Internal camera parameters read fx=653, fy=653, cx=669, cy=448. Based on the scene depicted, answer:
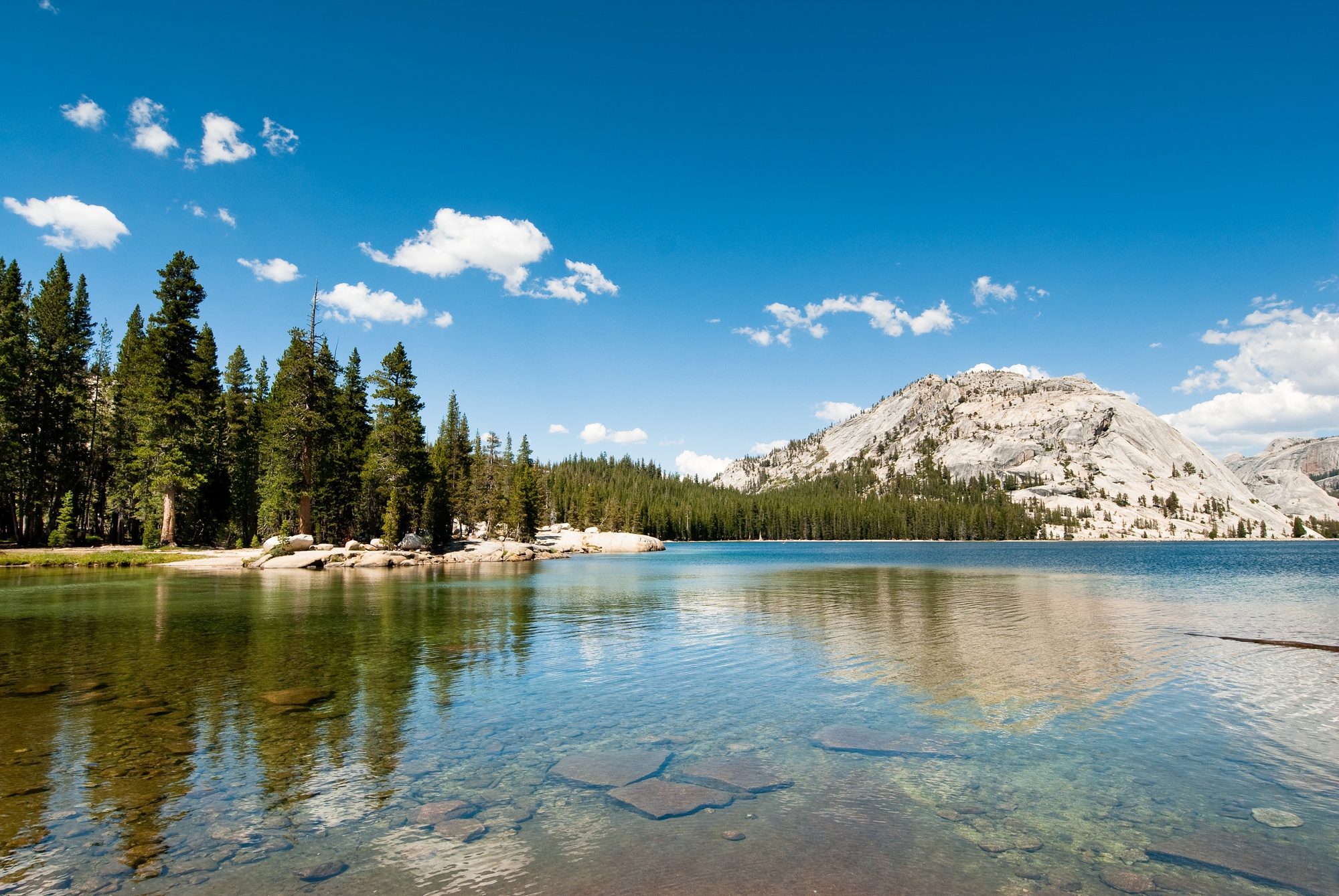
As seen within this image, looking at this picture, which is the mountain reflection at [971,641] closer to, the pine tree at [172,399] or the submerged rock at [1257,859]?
the submerged rock at [1257,859]

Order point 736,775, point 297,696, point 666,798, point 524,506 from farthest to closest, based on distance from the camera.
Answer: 1. point 524,506
2. point 297,696
3. point 736,775
4. point 666,798

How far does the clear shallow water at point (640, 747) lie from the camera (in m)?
7.87

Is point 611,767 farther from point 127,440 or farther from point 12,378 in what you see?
point 127,440

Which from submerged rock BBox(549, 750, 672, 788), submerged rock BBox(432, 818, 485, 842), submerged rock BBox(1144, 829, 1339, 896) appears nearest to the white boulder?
submerged rock BBox(549, 750, 672, 788)

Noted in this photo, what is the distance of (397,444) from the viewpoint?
7138 cm

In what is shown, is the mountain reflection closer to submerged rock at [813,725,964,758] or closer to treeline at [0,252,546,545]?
submerged rock at [813,725,964,758]

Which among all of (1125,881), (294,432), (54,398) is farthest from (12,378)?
(1125,881)

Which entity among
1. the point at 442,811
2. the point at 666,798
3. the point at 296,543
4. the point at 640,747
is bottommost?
the point at 640,747

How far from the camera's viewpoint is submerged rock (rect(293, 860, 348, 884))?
7.40 m

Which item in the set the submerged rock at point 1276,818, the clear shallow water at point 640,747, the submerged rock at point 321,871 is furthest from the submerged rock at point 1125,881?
the submerged rock at point 321,871

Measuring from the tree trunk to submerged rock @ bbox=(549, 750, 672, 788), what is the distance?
6007 cm

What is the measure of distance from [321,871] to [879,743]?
9638 mm

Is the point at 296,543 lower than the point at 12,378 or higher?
lower

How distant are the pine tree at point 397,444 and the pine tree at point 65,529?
2358 cm
